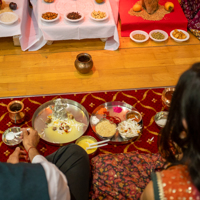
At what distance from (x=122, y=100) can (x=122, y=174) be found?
1.05m

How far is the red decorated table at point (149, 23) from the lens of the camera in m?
3.26

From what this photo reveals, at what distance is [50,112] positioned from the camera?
227 cm

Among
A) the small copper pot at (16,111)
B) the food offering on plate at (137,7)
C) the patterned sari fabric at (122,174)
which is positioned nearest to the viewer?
the patterned sari fabric at (122,174)

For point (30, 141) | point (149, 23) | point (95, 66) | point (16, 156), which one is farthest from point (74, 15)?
point (16, 156)

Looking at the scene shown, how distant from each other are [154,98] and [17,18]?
1.88m

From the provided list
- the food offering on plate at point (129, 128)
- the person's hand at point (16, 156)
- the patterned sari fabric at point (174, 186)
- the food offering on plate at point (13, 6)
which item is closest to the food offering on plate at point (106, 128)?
the food offering on plate at point (129, 128)

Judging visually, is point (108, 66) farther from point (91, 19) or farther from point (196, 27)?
point (196, 27)

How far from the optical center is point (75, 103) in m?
2.31

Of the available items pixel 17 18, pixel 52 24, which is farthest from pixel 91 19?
pixel 17 18

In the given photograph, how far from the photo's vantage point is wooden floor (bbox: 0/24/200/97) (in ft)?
8.68

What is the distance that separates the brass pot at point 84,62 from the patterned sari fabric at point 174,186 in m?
1.75

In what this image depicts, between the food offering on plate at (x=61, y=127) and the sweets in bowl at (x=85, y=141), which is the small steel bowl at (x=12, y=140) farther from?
the sweets in bowl at (x=85, y=141)

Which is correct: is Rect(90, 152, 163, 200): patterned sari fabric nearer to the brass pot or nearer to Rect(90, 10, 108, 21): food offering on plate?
the brass pot

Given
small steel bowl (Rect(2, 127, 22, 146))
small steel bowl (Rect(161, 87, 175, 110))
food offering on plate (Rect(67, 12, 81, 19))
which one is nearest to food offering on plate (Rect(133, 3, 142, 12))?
food offering on plate (Rect(67, 12, 81, 19))
